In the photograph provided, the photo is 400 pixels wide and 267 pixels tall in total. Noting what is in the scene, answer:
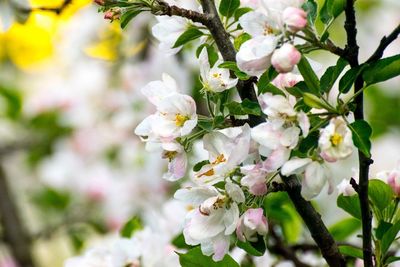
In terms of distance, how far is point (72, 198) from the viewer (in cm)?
208

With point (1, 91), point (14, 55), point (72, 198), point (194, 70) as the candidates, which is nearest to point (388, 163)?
point (194, 70)

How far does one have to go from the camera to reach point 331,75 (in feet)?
1.98

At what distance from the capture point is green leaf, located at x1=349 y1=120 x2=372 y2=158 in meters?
0.57

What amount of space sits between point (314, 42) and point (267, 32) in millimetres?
35

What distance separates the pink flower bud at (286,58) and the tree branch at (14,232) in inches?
55.3

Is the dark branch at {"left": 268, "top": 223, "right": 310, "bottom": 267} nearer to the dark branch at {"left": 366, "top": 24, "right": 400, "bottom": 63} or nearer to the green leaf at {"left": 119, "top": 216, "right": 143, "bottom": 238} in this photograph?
the green leaf at {"left": 119, "top": 216, "right": 143, "bottom": 238}

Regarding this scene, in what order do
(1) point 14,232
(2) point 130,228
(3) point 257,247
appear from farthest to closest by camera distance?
(1) point 14,232 < (2) point 130,228 < (3) point 257,247

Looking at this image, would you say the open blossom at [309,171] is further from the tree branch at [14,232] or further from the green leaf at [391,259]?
the tree branch at [14,232]

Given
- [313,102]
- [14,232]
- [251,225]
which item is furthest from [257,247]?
[14,232]

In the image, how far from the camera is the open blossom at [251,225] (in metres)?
0.62

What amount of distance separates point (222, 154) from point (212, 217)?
50 millimetres

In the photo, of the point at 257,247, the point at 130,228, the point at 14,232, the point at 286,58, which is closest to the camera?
the point at 286,58

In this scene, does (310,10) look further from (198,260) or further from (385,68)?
(198,260)

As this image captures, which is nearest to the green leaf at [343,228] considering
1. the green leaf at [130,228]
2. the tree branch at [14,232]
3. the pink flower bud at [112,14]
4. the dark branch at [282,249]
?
the dark branch at [282,249]
